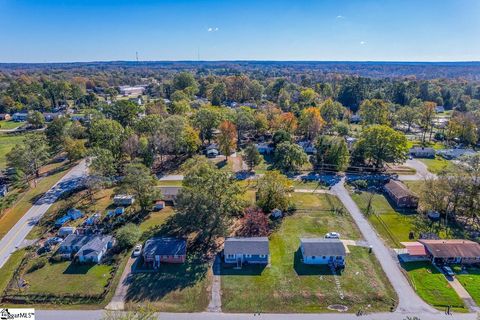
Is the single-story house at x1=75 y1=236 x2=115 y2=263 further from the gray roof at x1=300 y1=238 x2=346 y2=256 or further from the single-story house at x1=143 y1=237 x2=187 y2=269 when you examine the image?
the gray roof at x1=300 y1=238 x2=346 y2=256

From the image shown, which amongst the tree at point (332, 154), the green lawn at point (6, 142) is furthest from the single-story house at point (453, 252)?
the green lawn at point (6, 142)

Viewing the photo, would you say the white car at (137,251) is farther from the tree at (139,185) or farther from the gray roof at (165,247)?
the tree at (139,185)

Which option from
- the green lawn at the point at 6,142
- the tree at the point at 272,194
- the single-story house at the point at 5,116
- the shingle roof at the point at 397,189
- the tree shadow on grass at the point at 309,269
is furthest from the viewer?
the single-story house at the point at 5,116

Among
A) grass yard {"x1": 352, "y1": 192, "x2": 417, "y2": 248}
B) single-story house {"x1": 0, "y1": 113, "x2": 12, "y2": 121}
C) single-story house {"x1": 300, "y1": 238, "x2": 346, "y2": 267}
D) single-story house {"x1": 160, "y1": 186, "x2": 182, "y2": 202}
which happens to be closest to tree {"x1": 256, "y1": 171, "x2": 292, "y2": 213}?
single-story house {"x1": 300, "y1": 238, "x2": 346, "y2": 267}

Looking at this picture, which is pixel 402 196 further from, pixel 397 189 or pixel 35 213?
pixel 35 213

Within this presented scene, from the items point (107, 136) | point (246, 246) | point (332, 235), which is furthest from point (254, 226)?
point (107, 136)

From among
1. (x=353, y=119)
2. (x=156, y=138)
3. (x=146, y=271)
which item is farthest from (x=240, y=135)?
(x=146, y=271)
